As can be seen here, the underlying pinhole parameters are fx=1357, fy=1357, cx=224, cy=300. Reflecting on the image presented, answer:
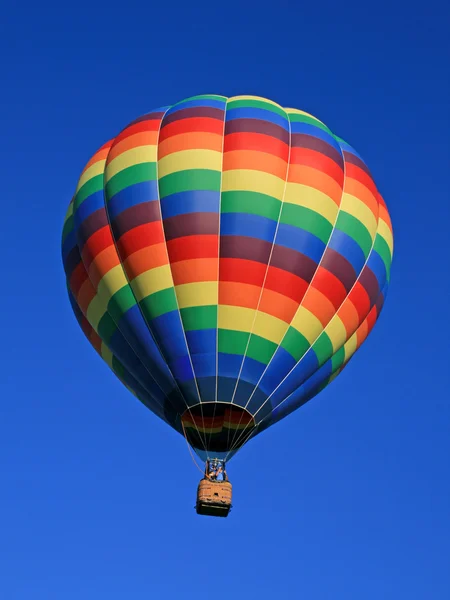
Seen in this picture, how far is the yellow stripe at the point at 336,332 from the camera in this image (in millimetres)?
20406

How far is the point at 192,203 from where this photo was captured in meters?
19.9

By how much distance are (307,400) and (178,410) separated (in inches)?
95.5

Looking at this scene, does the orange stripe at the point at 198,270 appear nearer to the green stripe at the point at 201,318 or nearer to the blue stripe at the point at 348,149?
the green stripe at the point at 201,318

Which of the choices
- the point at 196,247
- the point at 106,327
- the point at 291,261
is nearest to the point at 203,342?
the point at 196,247

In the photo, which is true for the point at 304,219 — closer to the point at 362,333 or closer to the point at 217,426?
the point at 362,333

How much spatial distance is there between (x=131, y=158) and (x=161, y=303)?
2.47 meters

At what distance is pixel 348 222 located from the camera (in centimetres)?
2064

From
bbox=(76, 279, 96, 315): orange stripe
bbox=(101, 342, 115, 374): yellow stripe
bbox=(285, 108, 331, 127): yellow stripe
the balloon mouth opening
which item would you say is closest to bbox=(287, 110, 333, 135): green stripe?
bbox=(285, 108, 331, 127): yellow stripe

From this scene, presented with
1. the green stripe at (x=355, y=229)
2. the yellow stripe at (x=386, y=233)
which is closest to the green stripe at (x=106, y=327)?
the green stripe at (x=355, y=229)

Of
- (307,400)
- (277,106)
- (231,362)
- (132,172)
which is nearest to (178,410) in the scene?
(231,362)

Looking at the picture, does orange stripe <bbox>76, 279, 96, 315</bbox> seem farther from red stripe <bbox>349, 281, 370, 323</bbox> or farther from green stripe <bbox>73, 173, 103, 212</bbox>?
red stripe <bbox>349, 281, 370, 323</bbox>

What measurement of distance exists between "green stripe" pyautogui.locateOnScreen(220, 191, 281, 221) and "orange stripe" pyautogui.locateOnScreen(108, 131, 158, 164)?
64.4 inches

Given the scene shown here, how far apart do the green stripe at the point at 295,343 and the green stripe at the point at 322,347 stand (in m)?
0.26

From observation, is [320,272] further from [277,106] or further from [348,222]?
[277,106]
